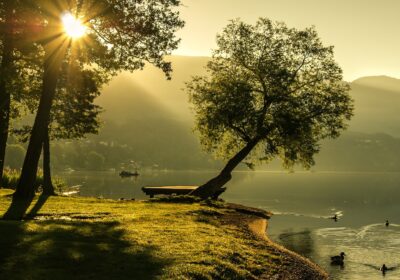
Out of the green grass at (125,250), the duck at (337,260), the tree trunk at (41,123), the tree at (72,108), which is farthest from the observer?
the tree at (72,108)

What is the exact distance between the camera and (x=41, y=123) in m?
33.3

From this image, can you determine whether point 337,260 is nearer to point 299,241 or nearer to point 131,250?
point 299,241

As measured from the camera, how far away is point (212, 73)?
51312 millimetres

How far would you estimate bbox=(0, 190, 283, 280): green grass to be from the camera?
1614cm

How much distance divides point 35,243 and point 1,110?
30204mm

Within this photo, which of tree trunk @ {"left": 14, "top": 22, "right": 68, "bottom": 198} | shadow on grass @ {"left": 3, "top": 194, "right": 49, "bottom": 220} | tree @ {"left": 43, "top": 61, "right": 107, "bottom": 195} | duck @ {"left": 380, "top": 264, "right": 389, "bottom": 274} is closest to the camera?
Answer: shadow on grass @ {"left": 3, "top": 194, "right": 49, "bottom": 220}

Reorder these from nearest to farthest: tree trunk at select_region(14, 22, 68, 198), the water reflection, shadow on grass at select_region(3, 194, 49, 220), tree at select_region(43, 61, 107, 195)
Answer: shadow on grass at select_region(3, 194, 49, 220) < tree trunk at select_region(14, 22, 68, 198) < the water reflection < tree at select_region(43, 61, 107, 195)

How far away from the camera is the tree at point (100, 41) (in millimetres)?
32031

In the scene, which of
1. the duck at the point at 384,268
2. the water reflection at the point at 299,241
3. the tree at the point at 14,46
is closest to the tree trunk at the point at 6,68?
the tree at the point at 14,46

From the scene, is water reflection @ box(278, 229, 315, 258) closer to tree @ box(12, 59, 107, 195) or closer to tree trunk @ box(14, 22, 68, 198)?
tree trunk @ box(14, 22, 68, 198)

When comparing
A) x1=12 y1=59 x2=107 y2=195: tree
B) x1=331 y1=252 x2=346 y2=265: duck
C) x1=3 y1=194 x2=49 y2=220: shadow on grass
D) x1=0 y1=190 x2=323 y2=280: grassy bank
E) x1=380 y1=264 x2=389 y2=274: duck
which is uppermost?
x1=12 y1=59 x2=107 y2=195: tree

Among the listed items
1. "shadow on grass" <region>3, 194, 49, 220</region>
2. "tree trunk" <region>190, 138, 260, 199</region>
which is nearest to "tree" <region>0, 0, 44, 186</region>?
"shadow on grass" <region>3, 194, 49, 220</region>

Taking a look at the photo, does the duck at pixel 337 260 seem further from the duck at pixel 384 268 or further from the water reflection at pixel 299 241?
the duck at pixel 384 268

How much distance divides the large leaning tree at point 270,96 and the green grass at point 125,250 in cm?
2132
